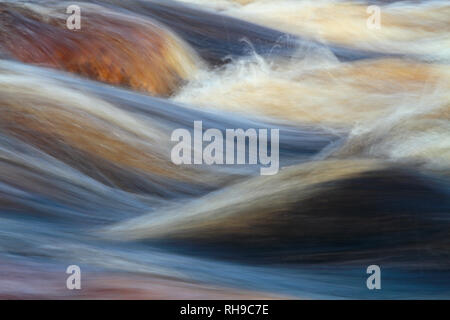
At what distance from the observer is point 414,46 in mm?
9375

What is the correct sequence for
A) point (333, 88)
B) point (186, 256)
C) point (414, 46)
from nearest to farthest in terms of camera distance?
point (186, 256) → point (333, 88) → point (414, 46)

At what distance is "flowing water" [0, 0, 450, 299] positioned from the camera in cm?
504

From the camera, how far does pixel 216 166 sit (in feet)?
22.2

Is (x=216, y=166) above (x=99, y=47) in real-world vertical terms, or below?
below

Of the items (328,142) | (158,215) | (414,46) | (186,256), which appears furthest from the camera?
(414,46)

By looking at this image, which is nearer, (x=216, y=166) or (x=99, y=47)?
(x=216, y=166)

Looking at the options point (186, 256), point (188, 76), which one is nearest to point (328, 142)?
point (188, 76)

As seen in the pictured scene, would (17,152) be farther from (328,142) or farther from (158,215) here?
A: (328,142)

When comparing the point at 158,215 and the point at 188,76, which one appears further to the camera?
the point at 188,76

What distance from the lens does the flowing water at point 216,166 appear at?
16.5ft

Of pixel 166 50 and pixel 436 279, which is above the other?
pixel 166 50

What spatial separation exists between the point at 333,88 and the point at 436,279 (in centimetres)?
332

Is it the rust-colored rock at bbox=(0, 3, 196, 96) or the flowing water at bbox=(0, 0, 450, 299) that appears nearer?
the flowing water at bbox=(0, 0, 450, 299)

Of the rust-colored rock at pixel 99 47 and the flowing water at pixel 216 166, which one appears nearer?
the flowing water at pixel 216 166
